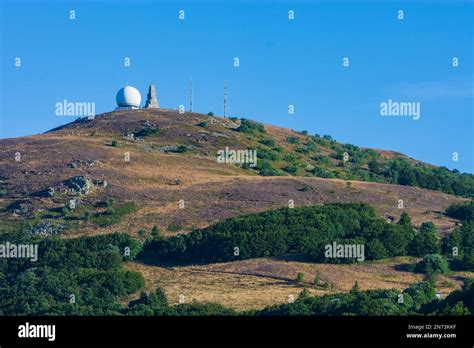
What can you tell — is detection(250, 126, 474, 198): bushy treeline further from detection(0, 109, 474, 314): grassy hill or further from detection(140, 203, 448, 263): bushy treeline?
detection(140, 203, 448, 263): bushy treeline

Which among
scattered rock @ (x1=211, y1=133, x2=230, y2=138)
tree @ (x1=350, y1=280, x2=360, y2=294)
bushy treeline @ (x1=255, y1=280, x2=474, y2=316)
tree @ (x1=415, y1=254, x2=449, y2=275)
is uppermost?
scattered rock @ (x1=211, y1=133, x2=230, y2=138)

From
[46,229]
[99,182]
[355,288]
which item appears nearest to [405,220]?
[355,288]

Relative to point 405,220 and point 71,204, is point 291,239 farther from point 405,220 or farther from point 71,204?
point 71,204

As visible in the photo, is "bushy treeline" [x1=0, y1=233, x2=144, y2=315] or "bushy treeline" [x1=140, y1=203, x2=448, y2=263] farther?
"bushy treeline" [x1=140, y1=203, x2=448, y2=263]

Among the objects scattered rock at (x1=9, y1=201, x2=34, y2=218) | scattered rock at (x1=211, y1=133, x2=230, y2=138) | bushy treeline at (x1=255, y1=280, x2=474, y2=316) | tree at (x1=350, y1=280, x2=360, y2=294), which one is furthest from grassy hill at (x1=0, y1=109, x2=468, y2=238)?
bushy treeline at (x1=255, y1=280, x2=474, y2=316)

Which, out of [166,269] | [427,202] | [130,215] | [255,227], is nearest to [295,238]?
[255,227]

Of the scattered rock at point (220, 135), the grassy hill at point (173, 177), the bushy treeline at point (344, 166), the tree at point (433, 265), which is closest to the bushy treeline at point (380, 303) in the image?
the tree at point (433, 265)
